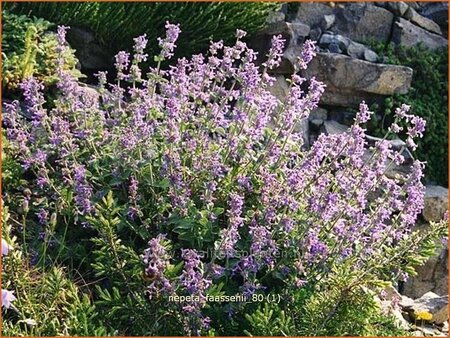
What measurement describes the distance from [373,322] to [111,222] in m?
1.05

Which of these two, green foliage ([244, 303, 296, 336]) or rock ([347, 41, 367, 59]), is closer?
green foliage ([244, 303, 296, 336])

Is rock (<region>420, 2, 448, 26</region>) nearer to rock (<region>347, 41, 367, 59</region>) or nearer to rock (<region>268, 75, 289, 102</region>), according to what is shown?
rock (<region>347, 41, 367, 59</region>)

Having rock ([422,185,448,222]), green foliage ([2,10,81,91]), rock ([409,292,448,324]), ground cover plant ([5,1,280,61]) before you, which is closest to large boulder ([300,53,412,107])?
ground cover plant ([5,1,280,61])

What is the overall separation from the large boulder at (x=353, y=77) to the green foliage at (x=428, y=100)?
0.13m

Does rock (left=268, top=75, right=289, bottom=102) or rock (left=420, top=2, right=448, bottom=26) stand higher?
rock (left=420, top=2, right=448, bottom=26)

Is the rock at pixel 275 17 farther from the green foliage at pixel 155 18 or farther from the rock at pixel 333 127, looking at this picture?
the rock at pixel 333 127

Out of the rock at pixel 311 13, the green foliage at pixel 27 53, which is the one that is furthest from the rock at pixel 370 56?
the green foliage at pixel 27 53

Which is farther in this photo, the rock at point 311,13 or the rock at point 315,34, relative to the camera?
the rock at point 311,13

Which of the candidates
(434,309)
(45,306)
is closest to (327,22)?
(434,309)

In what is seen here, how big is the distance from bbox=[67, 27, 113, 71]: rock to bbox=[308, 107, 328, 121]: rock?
1.50 meters

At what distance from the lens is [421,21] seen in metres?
6.83

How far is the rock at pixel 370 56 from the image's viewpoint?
614 cm

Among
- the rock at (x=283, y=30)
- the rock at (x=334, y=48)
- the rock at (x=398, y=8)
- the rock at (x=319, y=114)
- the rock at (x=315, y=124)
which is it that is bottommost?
the rock at (x=315, y=124)

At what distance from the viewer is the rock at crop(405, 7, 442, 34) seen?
680 cm
